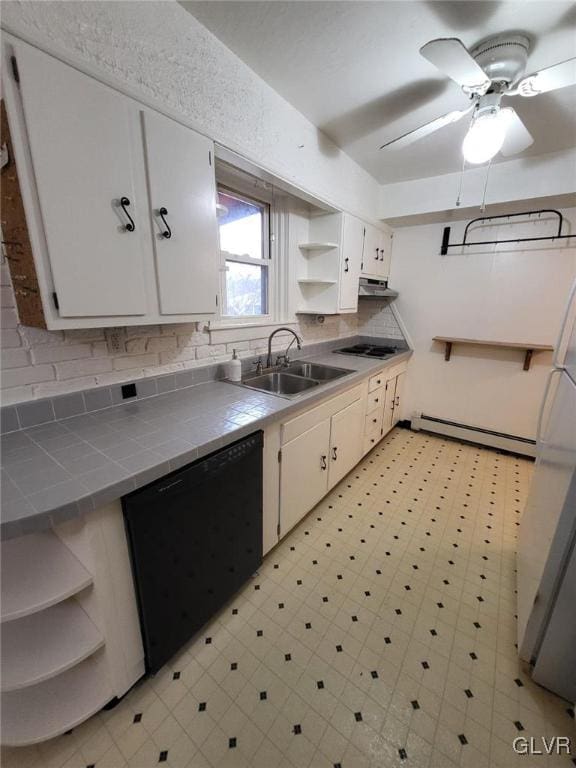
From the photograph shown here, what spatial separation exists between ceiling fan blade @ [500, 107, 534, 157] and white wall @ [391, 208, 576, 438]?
4.08 ft

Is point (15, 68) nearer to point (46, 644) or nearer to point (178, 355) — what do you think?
point (178, 355)

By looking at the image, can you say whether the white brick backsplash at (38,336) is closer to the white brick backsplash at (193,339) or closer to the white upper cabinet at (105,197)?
the white upper cabinet at (105,197)

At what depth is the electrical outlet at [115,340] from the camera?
52.7 inches

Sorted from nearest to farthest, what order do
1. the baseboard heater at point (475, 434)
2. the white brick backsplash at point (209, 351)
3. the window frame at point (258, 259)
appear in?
the white brick backsplash at point (209, 351), the window frame at point (258, 259), the baseboard heater at point (475, 434)

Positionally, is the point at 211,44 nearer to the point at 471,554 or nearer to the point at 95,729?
the point at 95,729

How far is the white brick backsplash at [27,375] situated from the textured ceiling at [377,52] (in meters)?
1.54

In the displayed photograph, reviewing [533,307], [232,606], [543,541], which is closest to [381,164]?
[533,307]

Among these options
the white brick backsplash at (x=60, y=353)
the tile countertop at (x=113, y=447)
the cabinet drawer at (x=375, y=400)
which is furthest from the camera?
the cabinet drawer at (x=375, y=400)

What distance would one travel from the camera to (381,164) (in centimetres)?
246

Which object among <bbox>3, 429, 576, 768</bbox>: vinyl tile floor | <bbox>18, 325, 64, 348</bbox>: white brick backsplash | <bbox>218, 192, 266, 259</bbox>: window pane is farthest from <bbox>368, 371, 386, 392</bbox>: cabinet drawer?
<bbox>18, 325, 64, 348</bbox>: white brick backsplash

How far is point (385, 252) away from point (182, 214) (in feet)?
8.12

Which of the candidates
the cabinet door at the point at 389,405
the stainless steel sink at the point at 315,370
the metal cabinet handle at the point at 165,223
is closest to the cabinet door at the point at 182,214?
the metal cabinet handle at the point at 165,223

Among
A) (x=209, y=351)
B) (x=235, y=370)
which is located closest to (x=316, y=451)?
(x=235, y=370)

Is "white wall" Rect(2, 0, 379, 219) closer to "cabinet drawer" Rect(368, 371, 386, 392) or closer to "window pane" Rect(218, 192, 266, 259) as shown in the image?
"window pane" Rect(218, 192, 266, 259)
